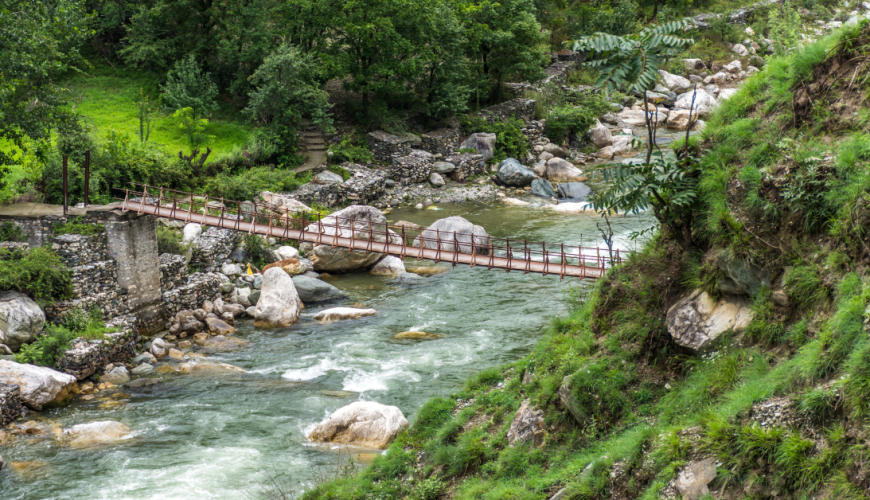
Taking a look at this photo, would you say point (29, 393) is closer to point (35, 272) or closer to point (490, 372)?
point (35, 272)

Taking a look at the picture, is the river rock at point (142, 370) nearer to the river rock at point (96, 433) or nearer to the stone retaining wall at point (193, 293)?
the river rock at point (96, 433)

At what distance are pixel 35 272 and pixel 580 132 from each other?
30898 mm

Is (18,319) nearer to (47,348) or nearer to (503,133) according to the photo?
(47,348)

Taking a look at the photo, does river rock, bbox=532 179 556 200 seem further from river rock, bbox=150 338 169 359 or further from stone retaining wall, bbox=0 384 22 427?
stone retaining wall, bbox=0 384 22 427

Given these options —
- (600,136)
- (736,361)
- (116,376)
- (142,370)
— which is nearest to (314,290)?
(142,370)

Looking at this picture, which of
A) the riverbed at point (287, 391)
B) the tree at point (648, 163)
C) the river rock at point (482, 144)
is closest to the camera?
the tree at point (648, 163)

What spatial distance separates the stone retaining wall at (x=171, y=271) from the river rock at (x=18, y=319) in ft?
12.8

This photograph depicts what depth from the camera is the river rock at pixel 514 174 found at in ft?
111

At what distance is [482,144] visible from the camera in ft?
121

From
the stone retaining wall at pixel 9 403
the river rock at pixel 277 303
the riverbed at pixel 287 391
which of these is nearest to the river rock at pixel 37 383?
the stone retaining wall at pixel 9 403

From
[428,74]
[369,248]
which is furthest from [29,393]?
[428,74]

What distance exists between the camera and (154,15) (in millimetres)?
32781

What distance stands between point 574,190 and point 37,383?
2438 cm

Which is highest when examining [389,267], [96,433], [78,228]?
[78,228]
